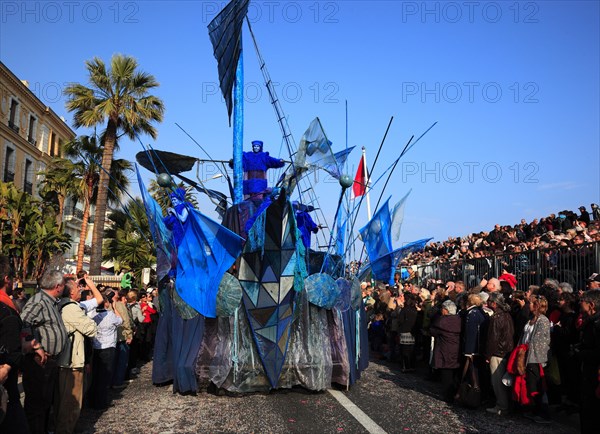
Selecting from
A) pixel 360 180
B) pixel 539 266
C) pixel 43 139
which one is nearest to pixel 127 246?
pixel 360 180

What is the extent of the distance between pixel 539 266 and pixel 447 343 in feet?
14.9

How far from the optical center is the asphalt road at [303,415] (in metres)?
7.23

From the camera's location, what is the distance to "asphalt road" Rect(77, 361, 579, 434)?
23.7 ft

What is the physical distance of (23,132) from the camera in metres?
41.6

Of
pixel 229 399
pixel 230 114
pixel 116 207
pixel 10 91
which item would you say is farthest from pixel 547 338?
pixel 10 91

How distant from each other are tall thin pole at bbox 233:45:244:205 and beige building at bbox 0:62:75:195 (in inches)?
1175

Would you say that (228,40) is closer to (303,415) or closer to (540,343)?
(303,415)

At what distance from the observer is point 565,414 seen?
8125 mm

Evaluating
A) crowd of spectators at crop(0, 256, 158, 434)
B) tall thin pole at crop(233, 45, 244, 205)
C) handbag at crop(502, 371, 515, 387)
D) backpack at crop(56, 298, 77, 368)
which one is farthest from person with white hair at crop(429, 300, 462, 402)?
backpack at crop(56, 298, 77, 368)

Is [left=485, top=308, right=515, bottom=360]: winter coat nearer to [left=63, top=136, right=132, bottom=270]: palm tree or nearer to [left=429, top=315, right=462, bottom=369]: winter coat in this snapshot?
[left=429, top=315, right=462, bottom=369]: winter coat

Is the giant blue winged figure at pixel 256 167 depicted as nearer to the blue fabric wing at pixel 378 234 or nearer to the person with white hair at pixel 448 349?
the blue fabric wing at pixel 378 234

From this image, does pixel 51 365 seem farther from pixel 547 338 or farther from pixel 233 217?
pixel 547 338

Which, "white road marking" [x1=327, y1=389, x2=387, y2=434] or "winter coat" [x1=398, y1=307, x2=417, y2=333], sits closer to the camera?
"white road marking" [x1=327, y1=389, x2=387, y2=434]

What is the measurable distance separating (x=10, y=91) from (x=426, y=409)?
124 feet
